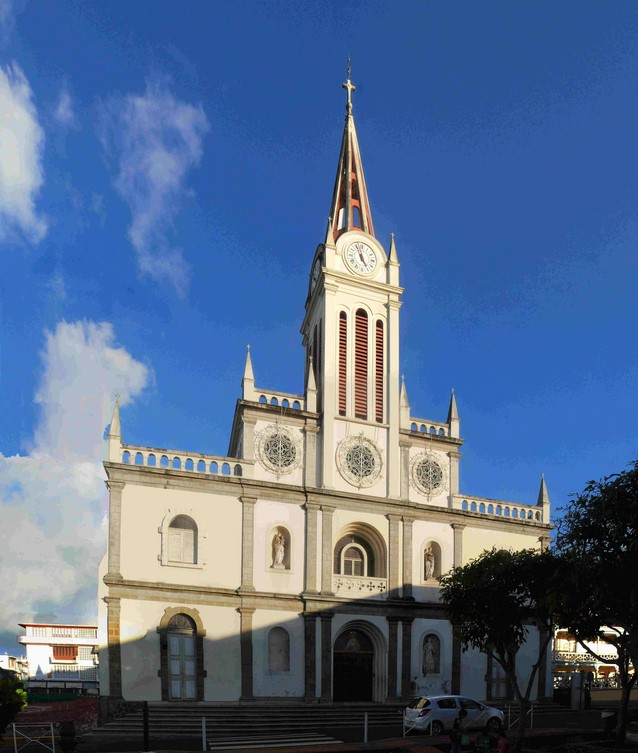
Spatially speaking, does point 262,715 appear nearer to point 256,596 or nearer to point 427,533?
point 256,596

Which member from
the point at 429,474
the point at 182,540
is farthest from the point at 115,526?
the point at 429,474

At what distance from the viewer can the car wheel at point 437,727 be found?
25.1 meters

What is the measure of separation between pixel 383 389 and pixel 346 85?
20364 millimetres

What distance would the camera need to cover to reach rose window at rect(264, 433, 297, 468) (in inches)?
1344

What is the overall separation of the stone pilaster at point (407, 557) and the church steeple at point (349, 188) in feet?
54.3

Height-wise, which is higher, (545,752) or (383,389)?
(383,389)

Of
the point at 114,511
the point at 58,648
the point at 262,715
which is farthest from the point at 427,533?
the point at 58,648

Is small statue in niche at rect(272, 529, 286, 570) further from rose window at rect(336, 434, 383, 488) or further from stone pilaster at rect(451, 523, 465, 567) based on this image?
stone pilaster at rect(451, 523, 465, 567)

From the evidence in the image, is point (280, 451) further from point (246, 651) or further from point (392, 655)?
point (392, 655)

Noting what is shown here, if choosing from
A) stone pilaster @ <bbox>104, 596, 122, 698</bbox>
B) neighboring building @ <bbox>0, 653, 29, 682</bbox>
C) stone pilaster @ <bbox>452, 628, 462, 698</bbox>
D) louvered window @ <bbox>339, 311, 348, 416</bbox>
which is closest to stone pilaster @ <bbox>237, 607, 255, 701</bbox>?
stone pilaster @ <bbox>104, 596, 122, 698</bbox>

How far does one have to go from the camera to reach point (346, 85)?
149 ft

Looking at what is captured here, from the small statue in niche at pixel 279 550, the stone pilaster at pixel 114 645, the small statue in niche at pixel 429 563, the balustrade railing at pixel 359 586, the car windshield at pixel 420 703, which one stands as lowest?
the car windshield at pixel 420 703

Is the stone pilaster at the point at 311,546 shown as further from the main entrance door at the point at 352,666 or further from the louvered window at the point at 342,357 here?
the louvered window at the point at 342,357

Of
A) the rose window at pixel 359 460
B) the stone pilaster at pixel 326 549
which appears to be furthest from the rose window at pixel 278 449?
the stone pilaster at pixel 326 549
